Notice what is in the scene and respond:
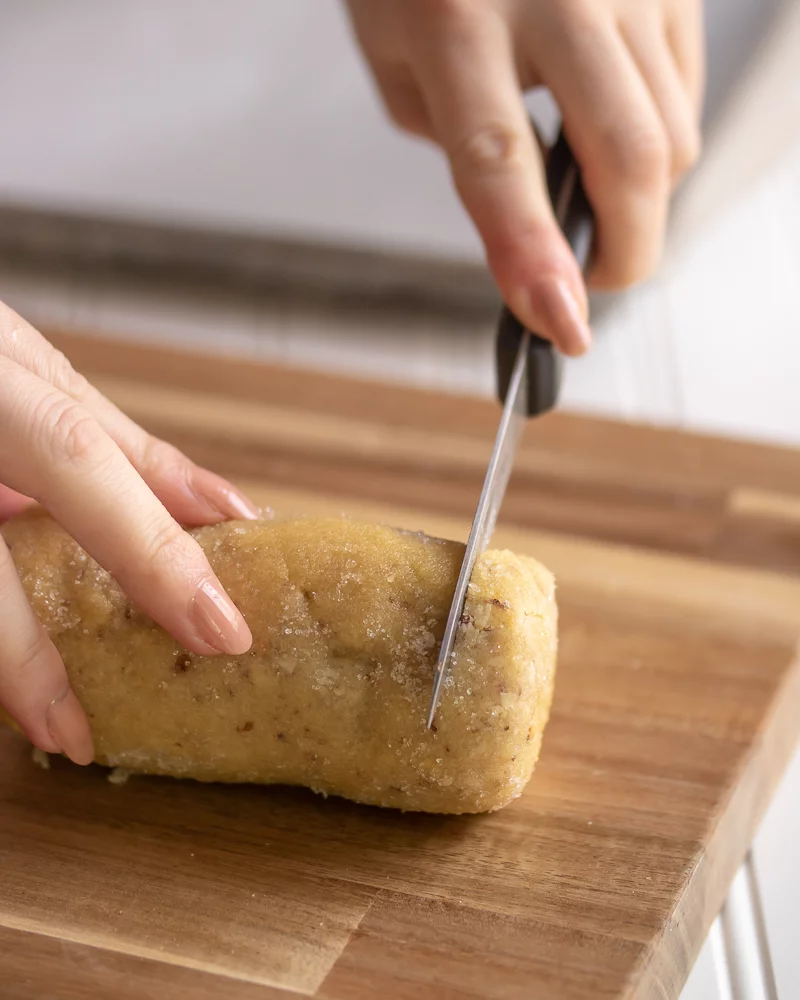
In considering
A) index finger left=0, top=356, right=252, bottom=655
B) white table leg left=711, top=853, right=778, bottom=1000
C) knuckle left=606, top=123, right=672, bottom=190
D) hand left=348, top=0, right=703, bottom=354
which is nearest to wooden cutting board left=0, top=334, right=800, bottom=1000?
white table leg left=711, top=853, right=778, bottom=1000

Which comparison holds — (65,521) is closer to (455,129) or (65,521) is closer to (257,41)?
(455,129)

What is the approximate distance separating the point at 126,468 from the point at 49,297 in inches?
63.3

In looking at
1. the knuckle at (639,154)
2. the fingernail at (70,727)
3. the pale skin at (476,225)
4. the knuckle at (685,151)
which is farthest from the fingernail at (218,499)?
the knuckle at (685,151)

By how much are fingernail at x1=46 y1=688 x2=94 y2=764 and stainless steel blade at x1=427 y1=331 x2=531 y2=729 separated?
39 centimetres

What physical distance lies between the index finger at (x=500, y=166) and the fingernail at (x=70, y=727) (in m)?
0.74

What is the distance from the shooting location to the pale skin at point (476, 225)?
125 cm

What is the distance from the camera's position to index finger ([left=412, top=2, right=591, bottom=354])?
61.8 inches

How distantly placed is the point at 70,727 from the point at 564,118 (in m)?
1.07

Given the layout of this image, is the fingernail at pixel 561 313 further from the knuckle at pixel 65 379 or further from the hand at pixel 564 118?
the knuckle at pixel 65 379

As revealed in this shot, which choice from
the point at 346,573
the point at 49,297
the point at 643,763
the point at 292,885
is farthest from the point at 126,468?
the point at 49,297

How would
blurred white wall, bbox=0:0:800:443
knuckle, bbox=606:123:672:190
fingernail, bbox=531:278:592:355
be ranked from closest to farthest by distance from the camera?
fingernail, bbox=531:278:592:355
knuckle, bbox=606:123:672:190
blurred white wall, bbox=0:0:800:443

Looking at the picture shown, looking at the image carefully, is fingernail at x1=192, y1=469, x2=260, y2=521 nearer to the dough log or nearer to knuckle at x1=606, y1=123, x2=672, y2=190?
the dough log

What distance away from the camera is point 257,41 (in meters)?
2.69

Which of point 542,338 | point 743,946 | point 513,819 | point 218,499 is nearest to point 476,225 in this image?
point 542,338
